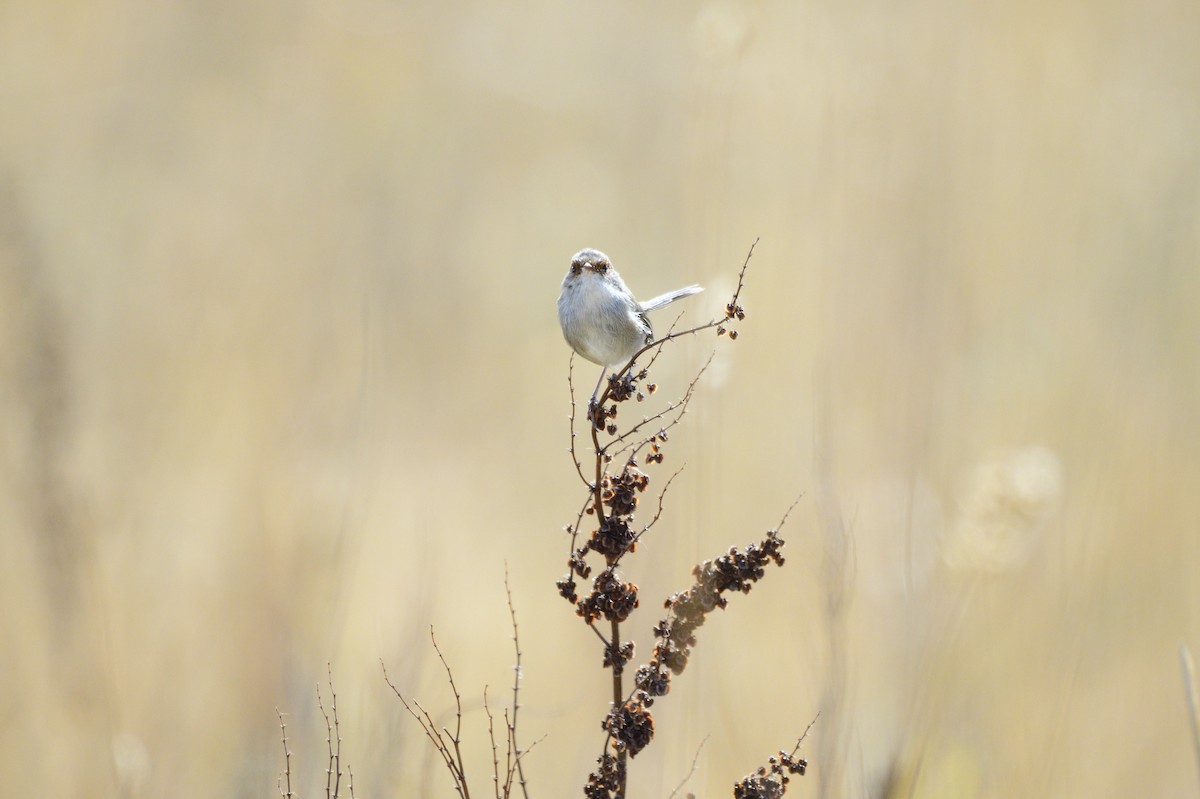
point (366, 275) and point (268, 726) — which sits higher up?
point (366, 275)

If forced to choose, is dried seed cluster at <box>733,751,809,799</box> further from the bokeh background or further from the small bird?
the small bird

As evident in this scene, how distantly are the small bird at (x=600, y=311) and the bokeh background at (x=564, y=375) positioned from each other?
0.97 feet

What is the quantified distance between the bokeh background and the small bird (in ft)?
0.97

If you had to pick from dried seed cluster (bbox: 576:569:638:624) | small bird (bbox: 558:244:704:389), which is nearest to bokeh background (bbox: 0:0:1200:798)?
small bird (bbox: 558:244:704:389)

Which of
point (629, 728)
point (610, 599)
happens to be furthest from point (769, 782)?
point (610, 599)

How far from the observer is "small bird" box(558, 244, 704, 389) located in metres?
2.74

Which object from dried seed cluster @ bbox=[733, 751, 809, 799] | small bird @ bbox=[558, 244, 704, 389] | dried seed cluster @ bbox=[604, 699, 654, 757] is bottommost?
dried seed cluster @ bbox=[733, 751, 809, 799]

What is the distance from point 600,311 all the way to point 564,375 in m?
4.03

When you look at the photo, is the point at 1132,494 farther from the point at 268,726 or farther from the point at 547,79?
the point at 547,79

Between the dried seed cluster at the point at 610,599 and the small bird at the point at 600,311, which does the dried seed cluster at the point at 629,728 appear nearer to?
the dried seed cluster at the point at 610,599

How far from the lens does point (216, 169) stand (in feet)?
24.6

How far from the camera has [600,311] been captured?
2734 mm

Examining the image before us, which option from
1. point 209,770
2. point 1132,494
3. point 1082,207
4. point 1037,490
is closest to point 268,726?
point 209,770

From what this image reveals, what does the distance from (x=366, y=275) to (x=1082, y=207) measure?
4.66 metres
